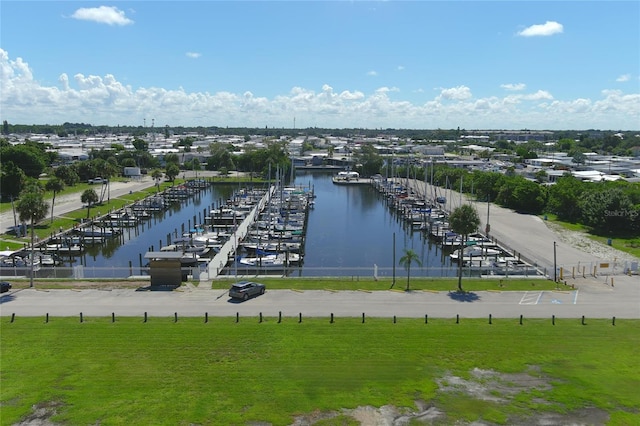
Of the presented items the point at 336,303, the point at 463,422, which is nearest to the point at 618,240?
the point at 336,303

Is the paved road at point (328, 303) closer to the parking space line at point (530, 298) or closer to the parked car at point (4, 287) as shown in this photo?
the parking space line at point (530, 298)

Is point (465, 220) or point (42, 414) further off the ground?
point (465, 220)

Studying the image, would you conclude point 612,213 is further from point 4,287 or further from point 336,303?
point 4,287

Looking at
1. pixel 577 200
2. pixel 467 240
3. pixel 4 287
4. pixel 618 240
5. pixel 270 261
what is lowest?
pixel 270 261

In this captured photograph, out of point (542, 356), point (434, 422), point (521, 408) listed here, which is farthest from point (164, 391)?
point (542, 356)

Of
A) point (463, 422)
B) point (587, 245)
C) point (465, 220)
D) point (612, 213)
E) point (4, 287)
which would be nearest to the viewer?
point (463, 422)

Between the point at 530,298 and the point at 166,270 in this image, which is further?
the point at 166,270

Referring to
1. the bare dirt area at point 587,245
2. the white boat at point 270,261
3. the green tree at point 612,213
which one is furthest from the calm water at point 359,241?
the green tree at point 612,213
